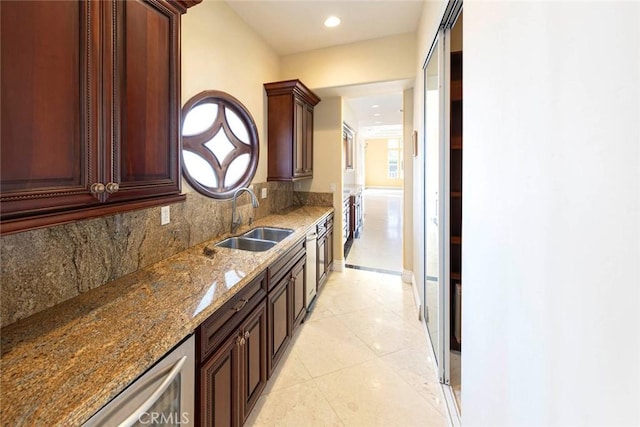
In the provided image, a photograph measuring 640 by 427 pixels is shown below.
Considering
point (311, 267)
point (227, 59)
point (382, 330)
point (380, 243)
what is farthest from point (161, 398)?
point (380, 243)

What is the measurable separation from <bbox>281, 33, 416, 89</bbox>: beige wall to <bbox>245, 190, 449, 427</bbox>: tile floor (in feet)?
8.33

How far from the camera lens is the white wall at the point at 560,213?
1.37 ft

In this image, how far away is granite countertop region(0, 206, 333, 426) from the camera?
0.70 m

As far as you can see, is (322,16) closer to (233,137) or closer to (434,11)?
(434,11)

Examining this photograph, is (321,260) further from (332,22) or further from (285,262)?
(332,22)

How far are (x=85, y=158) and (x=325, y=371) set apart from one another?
1.94 m

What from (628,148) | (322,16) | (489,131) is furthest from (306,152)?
(628,148)

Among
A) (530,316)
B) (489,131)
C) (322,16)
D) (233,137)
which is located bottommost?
(530,316)

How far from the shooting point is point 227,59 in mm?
2498

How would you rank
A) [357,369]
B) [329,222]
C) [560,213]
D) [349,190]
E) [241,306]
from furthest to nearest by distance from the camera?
[349,190]
[329,222]
[357,369]
[241,306]
[560,213]

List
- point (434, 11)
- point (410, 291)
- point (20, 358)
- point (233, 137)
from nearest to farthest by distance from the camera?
point (20, 358) → point (434, 11) → point (233, 137) → point (410, 291)

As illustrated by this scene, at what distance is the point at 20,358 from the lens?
853 millimetres

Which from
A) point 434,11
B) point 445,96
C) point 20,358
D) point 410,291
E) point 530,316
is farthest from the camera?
point 410,291

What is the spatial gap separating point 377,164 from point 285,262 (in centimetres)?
1376
